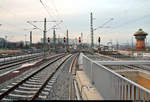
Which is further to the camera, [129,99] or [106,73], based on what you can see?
[106,73]

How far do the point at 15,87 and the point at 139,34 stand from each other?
142ft

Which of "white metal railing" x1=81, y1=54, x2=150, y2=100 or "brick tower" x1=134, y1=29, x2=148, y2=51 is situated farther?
"brick tower" x1=134, y1=29, x2=148, y2=51

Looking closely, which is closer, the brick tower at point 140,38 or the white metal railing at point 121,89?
the white metal railing at point 121,89

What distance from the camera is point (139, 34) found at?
4447 centimetres

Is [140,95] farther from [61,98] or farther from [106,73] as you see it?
[61,98]

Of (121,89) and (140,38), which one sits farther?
(140,38)

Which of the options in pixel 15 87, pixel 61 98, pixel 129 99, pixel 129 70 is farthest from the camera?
pixel 129 70

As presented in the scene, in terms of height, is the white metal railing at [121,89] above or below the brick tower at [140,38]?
below

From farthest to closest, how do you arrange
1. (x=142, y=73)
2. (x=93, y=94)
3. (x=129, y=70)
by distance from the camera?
1. (x=129, y=70)
2. (x=142, y=73)
3. (x=93, y=94)

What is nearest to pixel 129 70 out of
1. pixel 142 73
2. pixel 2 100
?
pixel 142 73

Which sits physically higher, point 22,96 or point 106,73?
point 106,73

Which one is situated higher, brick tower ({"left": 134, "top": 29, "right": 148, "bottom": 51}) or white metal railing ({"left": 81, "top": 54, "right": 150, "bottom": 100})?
brick tower ({"left": 134, "top": 29, "right": 148, "bottom": 51})

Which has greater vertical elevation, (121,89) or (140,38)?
(140,38)

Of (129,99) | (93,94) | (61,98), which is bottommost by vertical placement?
(61,98)
